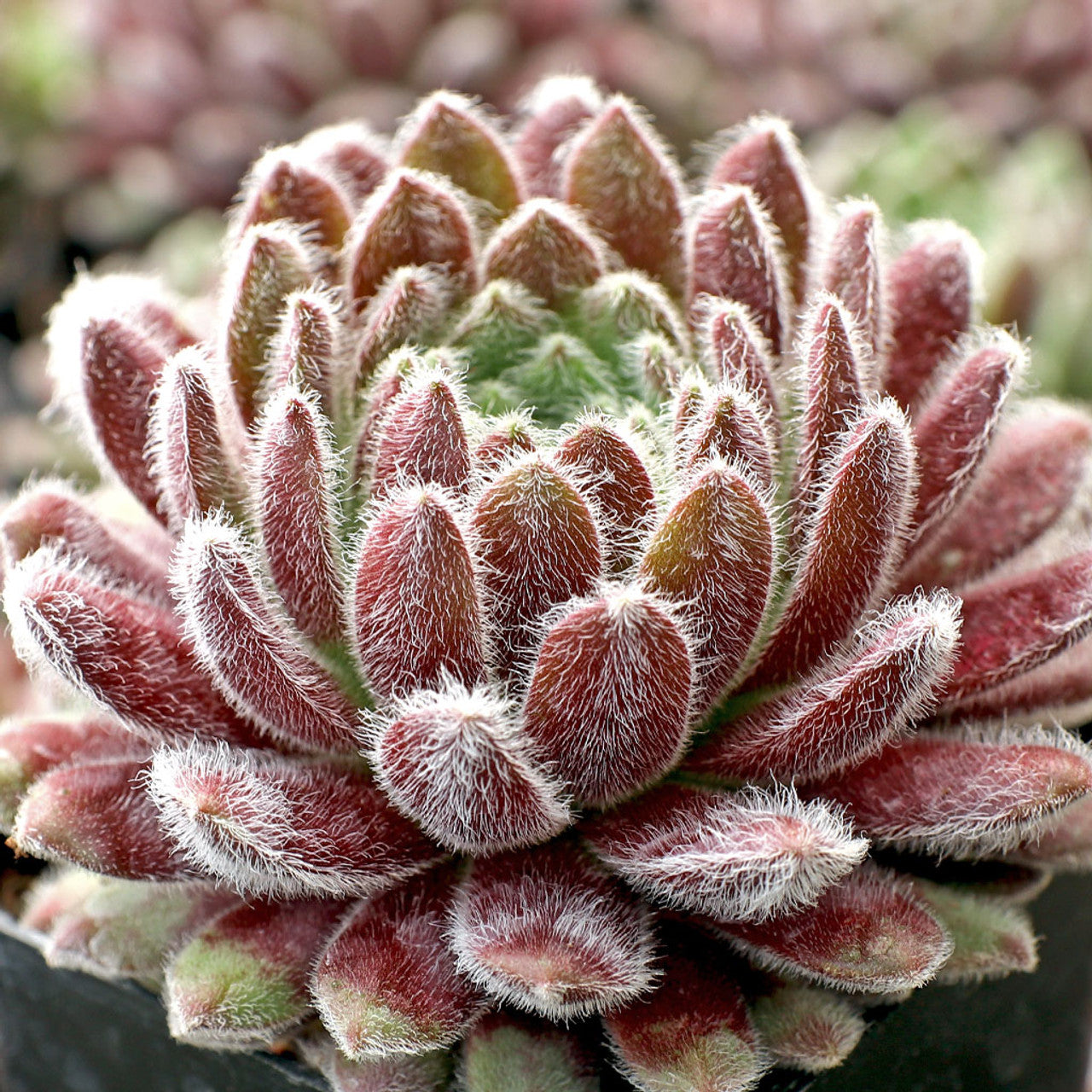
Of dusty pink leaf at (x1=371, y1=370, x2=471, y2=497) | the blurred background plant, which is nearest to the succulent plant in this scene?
dusty pink leaf at (x1=371, y1=370, x2=471, y2=497)

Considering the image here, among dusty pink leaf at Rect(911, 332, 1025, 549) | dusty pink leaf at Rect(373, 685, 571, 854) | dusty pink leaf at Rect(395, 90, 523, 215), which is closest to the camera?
dusty pink leaf at Rect(373, 685, 571, 854)

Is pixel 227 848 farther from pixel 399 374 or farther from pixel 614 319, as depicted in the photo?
pixel 614 319

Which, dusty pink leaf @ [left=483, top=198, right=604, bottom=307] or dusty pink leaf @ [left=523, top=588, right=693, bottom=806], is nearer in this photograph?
dusty pink leaf @ [left=523, top=588, right=693, bottom=806]

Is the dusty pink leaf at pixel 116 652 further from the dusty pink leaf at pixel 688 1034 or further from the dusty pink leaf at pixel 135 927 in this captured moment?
the dusty pink leaf at pixel 688 1034

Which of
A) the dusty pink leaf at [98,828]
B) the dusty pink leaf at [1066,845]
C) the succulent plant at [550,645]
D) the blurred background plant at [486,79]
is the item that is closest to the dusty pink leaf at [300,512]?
the succulent plant at [550,645]

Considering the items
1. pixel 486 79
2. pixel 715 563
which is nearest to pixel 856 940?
pixel 715 563

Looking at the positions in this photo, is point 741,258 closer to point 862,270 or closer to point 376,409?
point 862,270

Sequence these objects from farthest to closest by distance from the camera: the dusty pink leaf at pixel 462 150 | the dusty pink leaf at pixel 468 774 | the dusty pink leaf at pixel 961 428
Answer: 1. the dusty pink leaf at pixel 462 150
2. the dusty pink leaf at pixel 961 428
3. the dusty pink leaf at pixel 468 774

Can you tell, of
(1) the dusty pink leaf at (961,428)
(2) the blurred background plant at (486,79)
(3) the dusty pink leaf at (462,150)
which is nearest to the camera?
(1) the dusty pink leaf at (961,428)

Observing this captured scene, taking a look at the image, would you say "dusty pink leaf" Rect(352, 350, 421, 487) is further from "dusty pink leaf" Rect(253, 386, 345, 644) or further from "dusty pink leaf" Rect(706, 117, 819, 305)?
"dusty pink leaf" Rect(706, 117, 819, 305)
